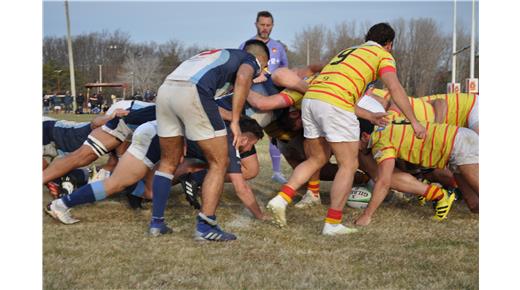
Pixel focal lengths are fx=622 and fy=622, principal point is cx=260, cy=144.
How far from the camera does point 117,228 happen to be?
4457 mm

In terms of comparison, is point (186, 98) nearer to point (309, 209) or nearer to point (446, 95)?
point (309, 209)

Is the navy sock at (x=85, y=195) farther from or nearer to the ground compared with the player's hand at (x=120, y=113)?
nearer to the ground

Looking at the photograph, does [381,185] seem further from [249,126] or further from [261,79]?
[261,79]

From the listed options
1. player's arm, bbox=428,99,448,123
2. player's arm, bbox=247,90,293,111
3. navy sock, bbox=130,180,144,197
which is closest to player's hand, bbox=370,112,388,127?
player's arm, bbox=247,90,293,111

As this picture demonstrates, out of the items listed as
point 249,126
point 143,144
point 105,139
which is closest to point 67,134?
point 105,139

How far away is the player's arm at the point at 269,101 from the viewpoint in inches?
198

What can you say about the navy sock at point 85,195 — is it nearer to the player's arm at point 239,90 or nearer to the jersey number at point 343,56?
the player's arm at point 239,90

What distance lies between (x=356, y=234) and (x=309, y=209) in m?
1.09

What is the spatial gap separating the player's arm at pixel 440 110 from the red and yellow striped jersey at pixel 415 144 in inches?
25.8

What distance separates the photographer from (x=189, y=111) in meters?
3.99

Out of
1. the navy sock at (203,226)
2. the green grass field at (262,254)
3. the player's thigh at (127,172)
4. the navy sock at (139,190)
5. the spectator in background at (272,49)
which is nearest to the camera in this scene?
the green grass field at (262,254)

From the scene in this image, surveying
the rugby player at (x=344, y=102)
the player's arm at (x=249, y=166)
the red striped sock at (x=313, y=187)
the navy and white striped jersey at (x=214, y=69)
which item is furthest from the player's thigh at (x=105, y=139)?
the red striped sock at (x=313, y=187)

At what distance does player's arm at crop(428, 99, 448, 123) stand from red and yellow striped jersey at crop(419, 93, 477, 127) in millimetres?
27

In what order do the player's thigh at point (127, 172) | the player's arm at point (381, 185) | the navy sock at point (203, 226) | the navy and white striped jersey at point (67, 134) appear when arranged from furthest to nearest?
the navy and white striped jersey at point (67, 134)
the player's arm at point (381, 185)
the player's thigh at point (127, 172)
the navy sock at point (203, 226)
